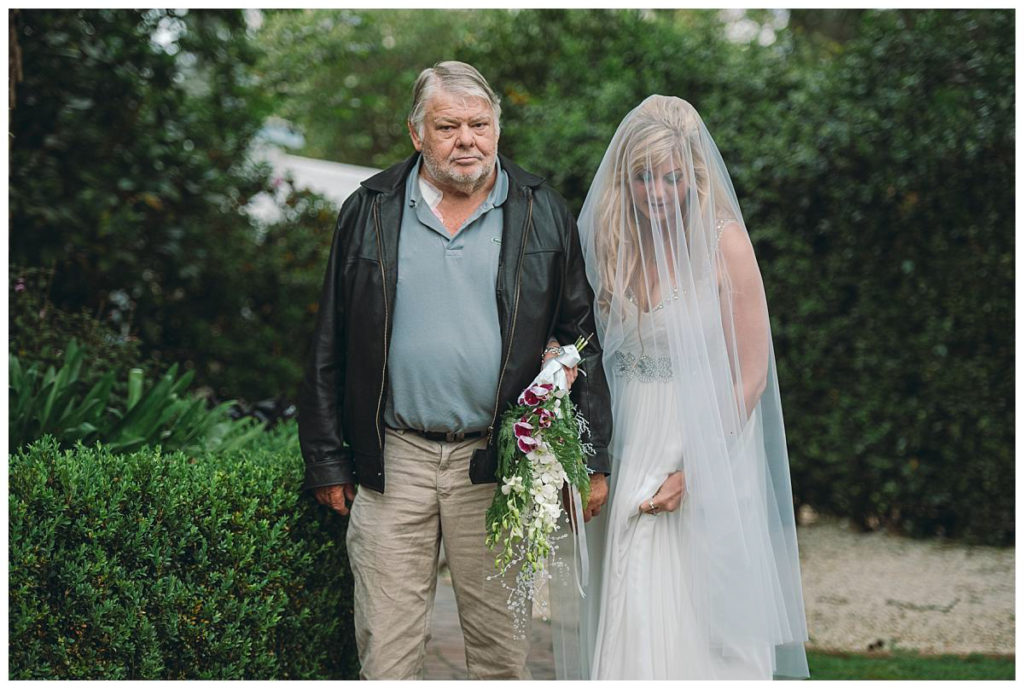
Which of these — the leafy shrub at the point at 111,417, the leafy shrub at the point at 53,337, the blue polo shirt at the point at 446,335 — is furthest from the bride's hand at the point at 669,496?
the leafy shrub at the point at 53,337

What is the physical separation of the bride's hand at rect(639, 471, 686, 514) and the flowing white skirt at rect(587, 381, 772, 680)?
28 mm

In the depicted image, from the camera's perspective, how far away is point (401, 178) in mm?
3365

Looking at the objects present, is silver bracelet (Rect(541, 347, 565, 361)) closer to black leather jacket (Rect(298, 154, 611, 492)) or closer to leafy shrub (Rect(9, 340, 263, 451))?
black leather jacket (Rect(298, 154, 611, 492))

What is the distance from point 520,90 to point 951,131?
14.7ft

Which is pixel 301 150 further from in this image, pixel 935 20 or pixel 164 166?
pixel 935 20

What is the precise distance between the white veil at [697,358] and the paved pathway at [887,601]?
152 cm

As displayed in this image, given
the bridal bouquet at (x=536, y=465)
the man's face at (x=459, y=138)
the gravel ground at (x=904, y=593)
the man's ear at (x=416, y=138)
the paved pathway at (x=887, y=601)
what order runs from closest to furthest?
the bridal bouquet at (x=536, y=465), the man's face at (x=459, y=138), the man's ear at (x=416, y=138), the paved pathway at (x=887, y=601), the gravel ground at (x=904, y=593)

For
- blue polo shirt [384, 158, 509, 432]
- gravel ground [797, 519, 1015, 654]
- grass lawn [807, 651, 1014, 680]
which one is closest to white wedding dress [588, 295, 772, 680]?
blue polo shirt [384, 158, 509, 432]

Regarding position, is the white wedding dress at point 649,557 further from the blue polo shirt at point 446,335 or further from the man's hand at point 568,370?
the blue polo shirt at point 446,335

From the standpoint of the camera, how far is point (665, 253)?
3279 mm

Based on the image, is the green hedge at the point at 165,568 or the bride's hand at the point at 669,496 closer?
the green hedge at the point at 165,568

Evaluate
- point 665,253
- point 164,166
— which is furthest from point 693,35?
point 665,253

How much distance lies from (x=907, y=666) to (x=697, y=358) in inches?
103

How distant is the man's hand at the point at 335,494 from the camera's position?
3.37 meters
